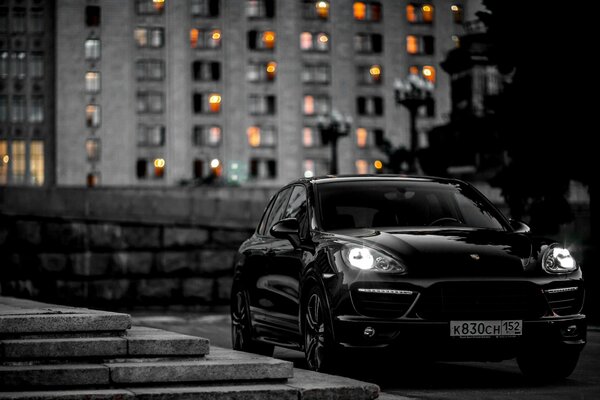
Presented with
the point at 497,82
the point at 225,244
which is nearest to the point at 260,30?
the point at 497,82

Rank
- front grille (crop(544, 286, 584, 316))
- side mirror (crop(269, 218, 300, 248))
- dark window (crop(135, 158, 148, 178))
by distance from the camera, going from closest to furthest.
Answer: front grille (crop(544, 286, 584, 316)) → side mirror (crop(269, 218, 300, 248)) → dark window (crop(135, 158, 148, 178))

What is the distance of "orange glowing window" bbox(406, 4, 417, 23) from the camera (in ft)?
364

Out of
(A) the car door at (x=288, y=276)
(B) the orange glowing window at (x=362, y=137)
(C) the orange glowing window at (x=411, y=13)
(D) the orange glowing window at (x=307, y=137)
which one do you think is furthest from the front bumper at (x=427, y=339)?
(C) the orange glowing window at (x=411, y=13)

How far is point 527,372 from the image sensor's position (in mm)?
10516

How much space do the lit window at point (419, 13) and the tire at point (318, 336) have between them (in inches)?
4031

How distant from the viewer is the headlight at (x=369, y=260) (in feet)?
31.0

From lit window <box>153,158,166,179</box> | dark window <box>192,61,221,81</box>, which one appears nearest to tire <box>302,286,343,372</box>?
lit window <box>153,158,166,179</box>

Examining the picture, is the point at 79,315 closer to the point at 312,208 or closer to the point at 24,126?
the point at 312,208

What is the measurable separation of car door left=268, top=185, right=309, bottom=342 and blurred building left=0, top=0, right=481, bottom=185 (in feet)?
297

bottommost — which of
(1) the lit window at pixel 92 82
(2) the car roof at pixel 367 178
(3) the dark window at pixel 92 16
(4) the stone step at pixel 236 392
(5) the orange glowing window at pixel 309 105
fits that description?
(4) the stone step at pixel 236 392

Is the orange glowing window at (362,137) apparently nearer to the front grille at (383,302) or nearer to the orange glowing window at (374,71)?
the orange glowing window at (374,71)

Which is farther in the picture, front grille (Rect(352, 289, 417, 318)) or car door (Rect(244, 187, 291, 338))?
car door (Rect(244, 187, 291, 338))

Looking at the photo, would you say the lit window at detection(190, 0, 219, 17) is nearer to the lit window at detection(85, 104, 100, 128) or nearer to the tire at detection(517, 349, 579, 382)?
the lit window at detection(85, 104, 100, 128)

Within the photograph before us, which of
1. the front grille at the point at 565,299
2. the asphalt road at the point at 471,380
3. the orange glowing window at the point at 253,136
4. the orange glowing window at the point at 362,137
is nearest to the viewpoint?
the asphalt road at the point at 471,380
